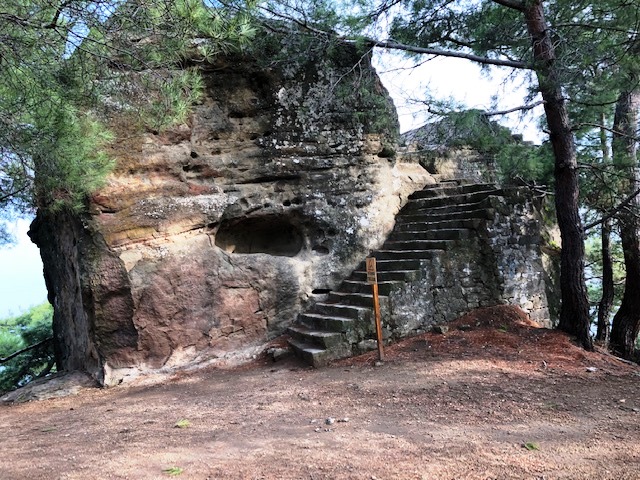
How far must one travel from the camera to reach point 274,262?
305 inches

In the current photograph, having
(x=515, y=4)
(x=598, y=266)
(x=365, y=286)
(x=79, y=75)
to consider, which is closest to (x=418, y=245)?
(x=365, y=286)

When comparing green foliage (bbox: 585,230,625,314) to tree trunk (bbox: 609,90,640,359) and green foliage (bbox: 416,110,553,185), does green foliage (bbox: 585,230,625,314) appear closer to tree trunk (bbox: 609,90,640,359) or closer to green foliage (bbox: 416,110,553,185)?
tree trunk (bbox: 609,90,640,359)

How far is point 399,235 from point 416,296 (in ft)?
5.08

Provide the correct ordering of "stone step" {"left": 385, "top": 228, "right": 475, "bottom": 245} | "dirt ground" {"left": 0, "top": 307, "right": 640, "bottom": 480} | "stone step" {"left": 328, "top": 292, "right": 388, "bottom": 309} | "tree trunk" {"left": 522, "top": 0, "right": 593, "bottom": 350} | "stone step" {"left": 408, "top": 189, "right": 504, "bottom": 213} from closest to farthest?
"dirt ground" {"left": 0, "top": 307, "right": 640, "bottom": 480} < "tree trunk" {"left": 522, "top": 0, "right": 593, "bottom": 350} < "stone step" {"left": 328, "top": 292, "right": 388, "bottom": 309} < "stone step" {"left": 385, "top": 228, "right": 475, "bottom": 245} < "stone step" {"left": 408, "top": 189, "right": 504, "bottom": 213}

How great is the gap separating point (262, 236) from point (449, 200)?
338 cm

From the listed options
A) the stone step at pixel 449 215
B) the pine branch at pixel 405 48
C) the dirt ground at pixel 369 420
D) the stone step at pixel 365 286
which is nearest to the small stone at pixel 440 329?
the dirt ground at pixel 369 420

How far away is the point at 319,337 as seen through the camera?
6.54 m

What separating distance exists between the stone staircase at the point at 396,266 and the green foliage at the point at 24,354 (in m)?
7.38

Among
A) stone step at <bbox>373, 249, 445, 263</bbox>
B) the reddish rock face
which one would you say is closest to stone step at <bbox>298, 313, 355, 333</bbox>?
the reddish rock face

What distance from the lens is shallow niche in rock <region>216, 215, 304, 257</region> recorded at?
8.05 m

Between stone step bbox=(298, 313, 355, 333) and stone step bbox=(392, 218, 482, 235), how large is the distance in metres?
2.26

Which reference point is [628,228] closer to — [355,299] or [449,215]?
[449,215]

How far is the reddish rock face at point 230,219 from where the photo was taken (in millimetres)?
6840

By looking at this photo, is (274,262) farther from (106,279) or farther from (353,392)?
(353,392)
